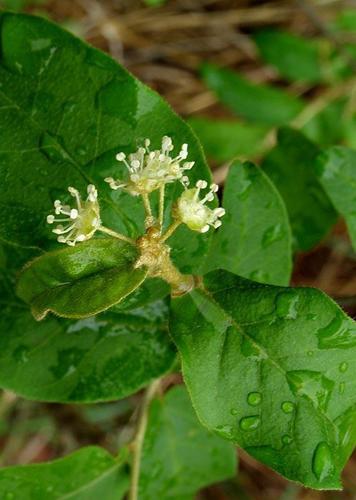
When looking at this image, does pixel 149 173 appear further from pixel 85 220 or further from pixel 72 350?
pixel 72 350

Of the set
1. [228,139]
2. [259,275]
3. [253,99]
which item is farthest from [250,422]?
[253,99]

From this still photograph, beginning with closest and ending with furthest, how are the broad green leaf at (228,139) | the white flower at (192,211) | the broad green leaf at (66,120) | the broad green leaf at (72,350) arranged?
the white flower at (192,211)
the broad green leaf at (66,120)
the broad green leaf at (72,350)
the broad green leaf at (228,139)

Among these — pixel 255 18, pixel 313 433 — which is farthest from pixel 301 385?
pixel 255 18

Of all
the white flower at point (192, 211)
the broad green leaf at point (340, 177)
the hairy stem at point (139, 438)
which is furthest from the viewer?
the hairy stem at point (139, 438)

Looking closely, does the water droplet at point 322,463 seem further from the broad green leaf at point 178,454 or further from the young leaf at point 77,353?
the broad green leaf at point 178,454

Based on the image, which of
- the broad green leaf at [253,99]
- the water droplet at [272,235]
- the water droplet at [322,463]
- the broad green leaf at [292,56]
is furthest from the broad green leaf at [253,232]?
the broad green leaf at [292,56]

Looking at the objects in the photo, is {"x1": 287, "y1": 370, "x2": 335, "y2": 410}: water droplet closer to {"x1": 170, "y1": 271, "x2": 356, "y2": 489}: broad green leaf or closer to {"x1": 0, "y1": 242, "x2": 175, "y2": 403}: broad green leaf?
{"x1": 170, "y1": 271, "x2": 356, "y2": 489}: broad green leaf

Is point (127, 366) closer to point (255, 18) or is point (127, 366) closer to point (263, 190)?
point (263, 190)
